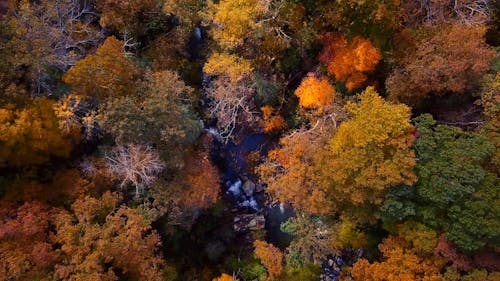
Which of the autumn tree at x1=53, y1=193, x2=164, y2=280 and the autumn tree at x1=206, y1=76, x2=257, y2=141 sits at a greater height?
the autumn tree at x1=206, y1=76, x2=257, y2=141

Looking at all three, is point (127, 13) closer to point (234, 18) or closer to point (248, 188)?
point (234, 18)

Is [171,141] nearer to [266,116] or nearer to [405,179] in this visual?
[266,116]

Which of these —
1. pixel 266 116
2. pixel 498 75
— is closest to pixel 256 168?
pixel 266 116

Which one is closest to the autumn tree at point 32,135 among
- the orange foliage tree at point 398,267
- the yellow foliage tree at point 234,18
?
the yellow foliage tree at point 234,18

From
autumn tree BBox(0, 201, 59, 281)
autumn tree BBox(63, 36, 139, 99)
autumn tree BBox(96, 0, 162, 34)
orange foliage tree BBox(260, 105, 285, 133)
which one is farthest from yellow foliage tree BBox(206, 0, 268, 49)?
autumn tree BBox(0, 201, 59, 281)

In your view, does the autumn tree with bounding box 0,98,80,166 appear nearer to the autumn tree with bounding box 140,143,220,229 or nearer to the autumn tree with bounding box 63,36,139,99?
the autumn tree with bounding box 63,36,139,99
